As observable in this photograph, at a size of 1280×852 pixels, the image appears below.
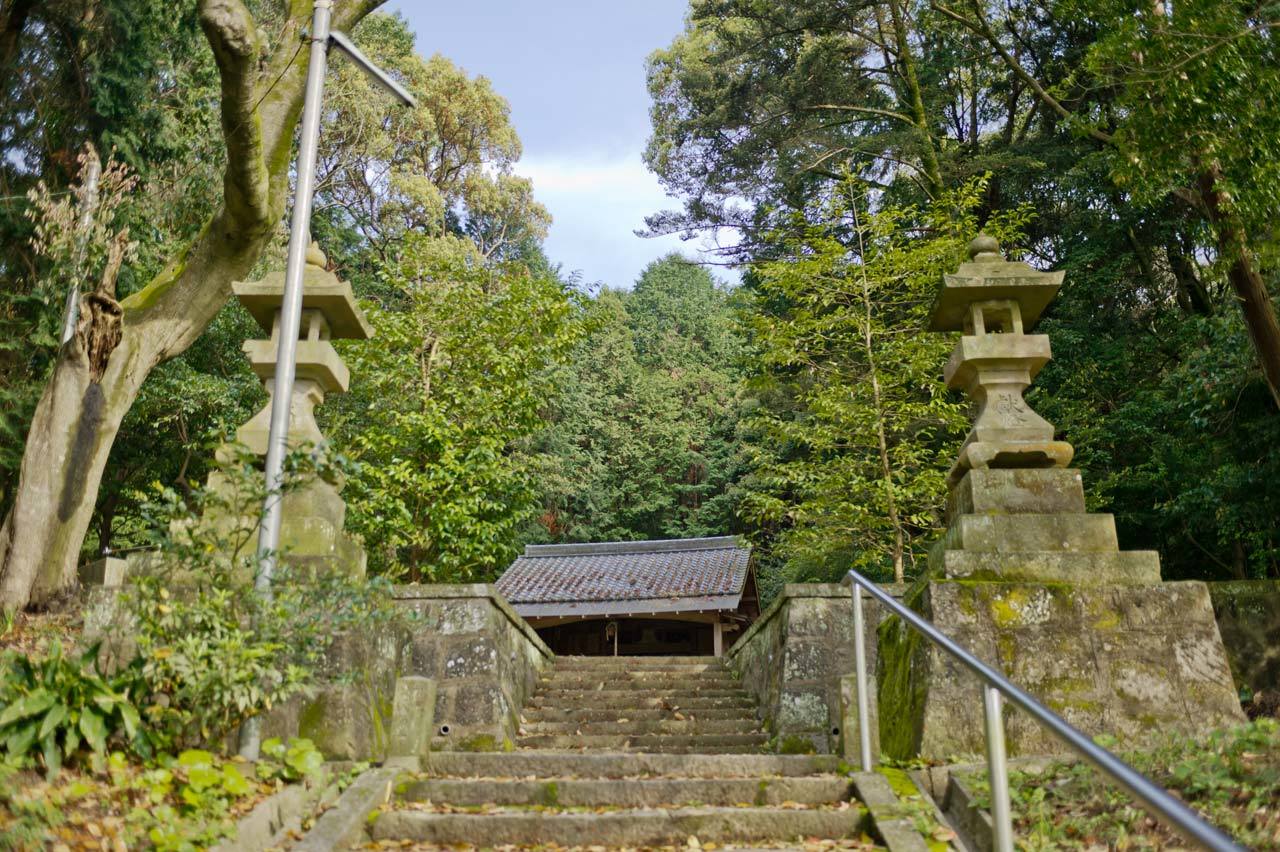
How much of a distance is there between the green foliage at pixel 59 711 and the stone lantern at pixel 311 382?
57.1 inches

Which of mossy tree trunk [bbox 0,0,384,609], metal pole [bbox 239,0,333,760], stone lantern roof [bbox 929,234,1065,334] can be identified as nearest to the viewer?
metal pole [bbox 239,0,333,760]

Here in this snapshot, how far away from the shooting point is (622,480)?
26.9 m

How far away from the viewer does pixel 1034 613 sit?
482cm

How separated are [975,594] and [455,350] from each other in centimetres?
826

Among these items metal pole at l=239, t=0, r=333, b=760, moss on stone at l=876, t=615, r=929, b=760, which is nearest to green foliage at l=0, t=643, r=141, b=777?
metal pole at l=239, t=0, r=333, b=760

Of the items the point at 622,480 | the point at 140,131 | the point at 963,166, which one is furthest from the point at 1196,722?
the point at 622,480

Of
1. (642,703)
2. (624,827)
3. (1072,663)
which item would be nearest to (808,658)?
(642,703)

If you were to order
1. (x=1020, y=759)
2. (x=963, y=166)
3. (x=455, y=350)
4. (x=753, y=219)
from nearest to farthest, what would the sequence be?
1. (x=1020, y=759)
2. (x=455, y=350)
3. (x=963, y=166)
4. (x=753, y=219)

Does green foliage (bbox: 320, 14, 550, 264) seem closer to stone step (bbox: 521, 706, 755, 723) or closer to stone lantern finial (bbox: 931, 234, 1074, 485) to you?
stone step (bbox: 521, 706, 755, 723)

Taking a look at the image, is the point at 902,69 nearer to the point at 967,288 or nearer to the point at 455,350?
the point at 455,350

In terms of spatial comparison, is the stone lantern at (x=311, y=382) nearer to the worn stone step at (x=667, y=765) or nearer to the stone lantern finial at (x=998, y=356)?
the worn stone step at (x=667, y=765)

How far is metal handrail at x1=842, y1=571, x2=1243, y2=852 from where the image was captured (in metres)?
1.66

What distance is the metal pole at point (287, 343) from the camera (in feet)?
13.9

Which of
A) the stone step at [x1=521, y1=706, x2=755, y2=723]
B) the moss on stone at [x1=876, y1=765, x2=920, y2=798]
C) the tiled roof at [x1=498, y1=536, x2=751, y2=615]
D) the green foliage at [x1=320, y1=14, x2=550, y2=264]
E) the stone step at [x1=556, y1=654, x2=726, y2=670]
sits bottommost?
the stone step at [x1=521, y1=706, x2=755, y2=723]
